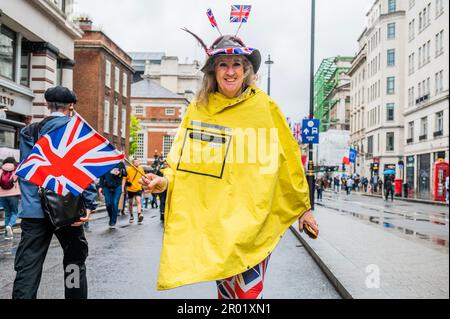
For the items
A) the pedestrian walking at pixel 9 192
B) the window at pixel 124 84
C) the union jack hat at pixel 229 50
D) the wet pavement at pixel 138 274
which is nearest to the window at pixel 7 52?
the pedestrian walking at pixel 9 192

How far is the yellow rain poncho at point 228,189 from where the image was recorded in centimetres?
267

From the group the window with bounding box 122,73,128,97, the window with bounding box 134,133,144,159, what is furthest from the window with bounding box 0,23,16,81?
the window with bounding box 134,133,144,159

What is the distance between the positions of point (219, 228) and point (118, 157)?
0.95 metres

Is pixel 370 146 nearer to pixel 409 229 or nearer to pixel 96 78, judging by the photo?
pixel 96 78

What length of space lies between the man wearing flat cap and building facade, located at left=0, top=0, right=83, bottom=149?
44.9 ft

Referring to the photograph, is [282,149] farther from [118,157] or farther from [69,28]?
[69,28]

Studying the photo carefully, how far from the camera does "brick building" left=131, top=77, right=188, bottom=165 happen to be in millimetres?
65688

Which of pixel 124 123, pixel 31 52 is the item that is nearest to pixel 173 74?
pixel 124 123

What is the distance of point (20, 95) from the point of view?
1983 centimetres

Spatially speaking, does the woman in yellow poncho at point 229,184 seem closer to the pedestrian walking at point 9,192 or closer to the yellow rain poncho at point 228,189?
the yellow rain poncho at point 228,189

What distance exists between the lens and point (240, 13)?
3336mm

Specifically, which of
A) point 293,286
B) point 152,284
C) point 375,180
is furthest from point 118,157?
point 375,180

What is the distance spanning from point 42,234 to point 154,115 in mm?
64796

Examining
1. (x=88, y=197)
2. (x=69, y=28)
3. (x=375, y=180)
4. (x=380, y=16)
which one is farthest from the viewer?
(x=375, y=180)
